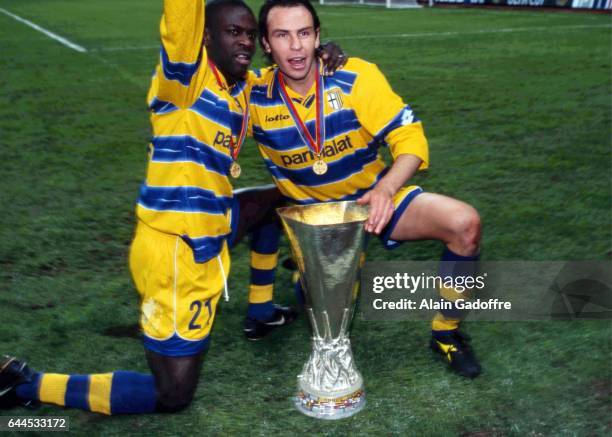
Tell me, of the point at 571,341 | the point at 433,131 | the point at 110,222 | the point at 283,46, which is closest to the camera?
the point at 283,46

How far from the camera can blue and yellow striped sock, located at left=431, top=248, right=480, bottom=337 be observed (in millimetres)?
2889

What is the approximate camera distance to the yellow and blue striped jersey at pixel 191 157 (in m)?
2.49

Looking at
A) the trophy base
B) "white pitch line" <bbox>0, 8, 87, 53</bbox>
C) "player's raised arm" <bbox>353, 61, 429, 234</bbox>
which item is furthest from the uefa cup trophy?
"white pitch line" <bbox>0, 8, 87, 53</bbox>

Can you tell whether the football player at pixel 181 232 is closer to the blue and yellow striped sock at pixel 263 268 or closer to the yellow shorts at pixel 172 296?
the yellow shorts at pixel 172 296

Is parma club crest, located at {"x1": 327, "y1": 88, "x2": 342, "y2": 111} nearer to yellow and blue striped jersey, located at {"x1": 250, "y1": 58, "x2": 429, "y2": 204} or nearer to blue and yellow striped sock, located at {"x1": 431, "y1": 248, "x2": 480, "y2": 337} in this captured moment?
yellow and blue striped jersey, located at {"x1": 250, "y1": 58, "x2": 429, "y2": 204}

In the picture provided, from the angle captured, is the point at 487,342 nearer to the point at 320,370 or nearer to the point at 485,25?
the point at 320,370

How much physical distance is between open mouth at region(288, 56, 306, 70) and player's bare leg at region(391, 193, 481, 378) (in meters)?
0.66

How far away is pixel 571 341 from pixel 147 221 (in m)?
1.75

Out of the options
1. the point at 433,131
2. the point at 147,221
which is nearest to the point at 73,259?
the point at 147,221

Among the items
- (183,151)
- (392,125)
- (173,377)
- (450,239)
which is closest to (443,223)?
(450,239)

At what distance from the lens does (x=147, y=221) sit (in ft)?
8.63

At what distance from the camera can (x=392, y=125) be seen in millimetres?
2887

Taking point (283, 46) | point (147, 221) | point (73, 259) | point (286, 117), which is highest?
point (283, 46)

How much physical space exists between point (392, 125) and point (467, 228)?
47 centimetres
